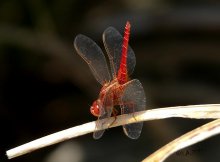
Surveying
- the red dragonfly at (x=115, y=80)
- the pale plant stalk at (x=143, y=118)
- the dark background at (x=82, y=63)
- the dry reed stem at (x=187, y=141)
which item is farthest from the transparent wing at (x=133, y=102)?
the dark background at (x=82, y=63)

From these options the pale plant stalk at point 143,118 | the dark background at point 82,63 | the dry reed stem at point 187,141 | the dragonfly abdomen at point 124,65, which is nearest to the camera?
the dry reed stem at point 187,141

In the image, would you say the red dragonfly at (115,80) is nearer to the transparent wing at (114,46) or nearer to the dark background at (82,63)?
the transparent wing at (114,46)

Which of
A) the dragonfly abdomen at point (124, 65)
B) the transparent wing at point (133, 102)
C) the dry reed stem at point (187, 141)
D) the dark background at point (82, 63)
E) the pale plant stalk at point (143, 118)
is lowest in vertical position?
the dry reed stem at point (187, 141)

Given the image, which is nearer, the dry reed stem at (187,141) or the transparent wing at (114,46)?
the dry reed stem at (187,141)

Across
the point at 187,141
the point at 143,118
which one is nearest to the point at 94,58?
the point at 143,118

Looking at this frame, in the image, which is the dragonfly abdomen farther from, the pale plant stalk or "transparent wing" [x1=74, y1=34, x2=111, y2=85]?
the pale plant stalk

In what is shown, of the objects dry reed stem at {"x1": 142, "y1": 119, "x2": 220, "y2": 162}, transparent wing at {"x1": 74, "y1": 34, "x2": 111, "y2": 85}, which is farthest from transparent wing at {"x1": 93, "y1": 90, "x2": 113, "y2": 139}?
dry reed stem at {"x1": 142, "y1": 119, "x2": 220, "y2": 162}
